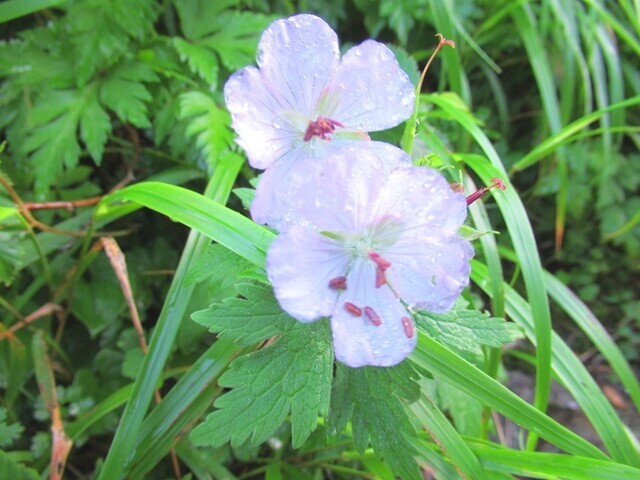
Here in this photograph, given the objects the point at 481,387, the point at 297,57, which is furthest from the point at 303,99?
the point at 481,387

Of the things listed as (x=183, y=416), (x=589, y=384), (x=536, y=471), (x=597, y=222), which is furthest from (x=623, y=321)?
(x=183, y=416)

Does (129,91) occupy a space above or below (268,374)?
above

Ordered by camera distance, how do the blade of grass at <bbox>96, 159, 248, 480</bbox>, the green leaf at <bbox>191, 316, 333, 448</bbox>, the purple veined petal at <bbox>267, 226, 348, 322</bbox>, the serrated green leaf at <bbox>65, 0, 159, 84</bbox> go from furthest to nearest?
the serrated green leaf at <bbox>65, 0, 159, 84</bbox>
the blade of grass at <bbox>96, 159, 248, 480</bbox>
the green leaf at <bbox>191, 316, 333, 448</bbox>
the purple veined petal at <bbox>267, 226, 348, 322</bbox>

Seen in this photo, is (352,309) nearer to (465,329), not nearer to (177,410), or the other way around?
(465,329)

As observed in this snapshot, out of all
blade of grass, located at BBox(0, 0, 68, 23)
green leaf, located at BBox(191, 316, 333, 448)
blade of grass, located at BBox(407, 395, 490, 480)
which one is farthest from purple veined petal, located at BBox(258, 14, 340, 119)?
blade of grass, located at BBox(0, 0, 68, 23)

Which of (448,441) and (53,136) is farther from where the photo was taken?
(53,136)

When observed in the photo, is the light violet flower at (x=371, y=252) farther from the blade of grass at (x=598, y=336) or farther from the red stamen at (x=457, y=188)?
the blade of grass at (x=598, y=336)

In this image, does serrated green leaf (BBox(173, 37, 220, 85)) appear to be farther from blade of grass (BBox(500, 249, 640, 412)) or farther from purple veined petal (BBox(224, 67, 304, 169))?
blade of grass (BBox(500, 249, 640, 412))
